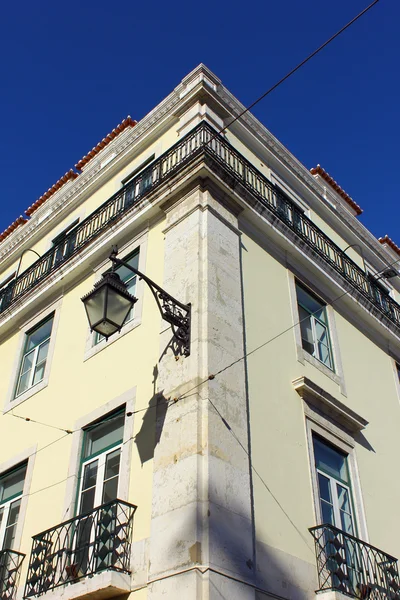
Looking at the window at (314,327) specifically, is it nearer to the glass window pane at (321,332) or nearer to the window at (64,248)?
the glass window pane at (321,332)

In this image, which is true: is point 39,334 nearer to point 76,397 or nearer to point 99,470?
point 76,397

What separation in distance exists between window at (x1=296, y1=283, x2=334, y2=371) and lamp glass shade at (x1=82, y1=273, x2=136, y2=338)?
343 cm

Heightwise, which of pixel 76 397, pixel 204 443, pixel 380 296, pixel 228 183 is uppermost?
pixel 380 296

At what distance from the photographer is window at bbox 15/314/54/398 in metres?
10.4

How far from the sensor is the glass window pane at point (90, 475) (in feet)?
26.2

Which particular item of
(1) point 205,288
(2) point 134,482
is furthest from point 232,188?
(2) point 134,482

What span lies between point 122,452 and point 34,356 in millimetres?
3564

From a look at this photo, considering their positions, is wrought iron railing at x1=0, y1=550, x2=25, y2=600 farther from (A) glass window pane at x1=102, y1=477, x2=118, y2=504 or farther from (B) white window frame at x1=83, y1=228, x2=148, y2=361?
(B) white window frame at x1=83, y1=228, x2=148, y2=361

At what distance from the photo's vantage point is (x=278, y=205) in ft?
36.0

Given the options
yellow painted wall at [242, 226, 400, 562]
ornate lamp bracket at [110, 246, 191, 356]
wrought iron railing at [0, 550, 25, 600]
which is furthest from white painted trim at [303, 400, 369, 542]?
wrought iron railing at [0, 550, 25, 600]

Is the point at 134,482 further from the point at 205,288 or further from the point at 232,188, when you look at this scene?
the point at 232,188

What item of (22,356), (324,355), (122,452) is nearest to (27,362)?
(22,356)

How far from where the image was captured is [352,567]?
755 cm

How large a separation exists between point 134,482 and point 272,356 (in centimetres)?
238
